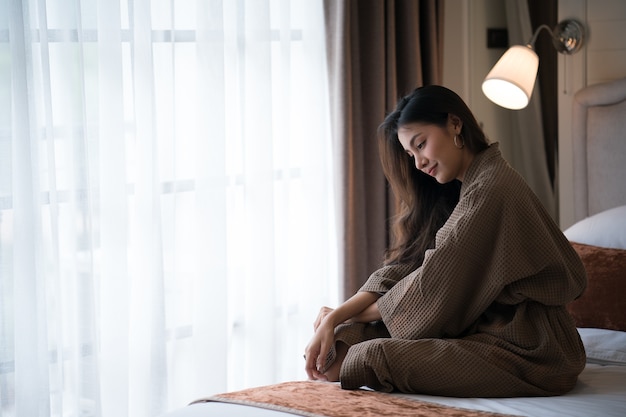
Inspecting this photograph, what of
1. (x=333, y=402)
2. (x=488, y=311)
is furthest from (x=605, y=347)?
(x=333, y=402)

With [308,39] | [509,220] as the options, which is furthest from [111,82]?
[509,220]

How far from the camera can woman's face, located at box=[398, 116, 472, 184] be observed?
2139 millimetres

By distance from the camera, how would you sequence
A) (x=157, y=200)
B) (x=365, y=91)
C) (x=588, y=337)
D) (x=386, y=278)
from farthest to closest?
1. (x=365, y=91)
2. (x=157, y=200)
3. (x=588, y=337)
4. (x=386, y=278)

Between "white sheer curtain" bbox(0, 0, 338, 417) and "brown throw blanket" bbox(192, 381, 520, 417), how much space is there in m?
0.68

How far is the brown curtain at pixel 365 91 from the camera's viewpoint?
124 inches

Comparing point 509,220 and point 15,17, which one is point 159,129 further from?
point 509,220

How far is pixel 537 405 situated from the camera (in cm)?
182

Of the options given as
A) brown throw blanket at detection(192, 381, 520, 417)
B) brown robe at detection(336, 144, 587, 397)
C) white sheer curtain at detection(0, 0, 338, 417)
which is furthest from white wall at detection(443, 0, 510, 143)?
brown throw blanket at detection(192, 381, 520, 417)

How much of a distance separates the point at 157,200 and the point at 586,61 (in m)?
1.88

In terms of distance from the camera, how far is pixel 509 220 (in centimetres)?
196

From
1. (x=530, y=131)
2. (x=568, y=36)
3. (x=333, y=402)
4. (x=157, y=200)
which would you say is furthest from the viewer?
(x=530, y=131)

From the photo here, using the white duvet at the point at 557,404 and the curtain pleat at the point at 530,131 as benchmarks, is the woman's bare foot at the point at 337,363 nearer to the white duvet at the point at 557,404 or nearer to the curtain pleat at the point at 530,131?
the white duvet at the point at 557,404

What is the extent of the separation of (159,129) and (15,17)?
0.58 meters

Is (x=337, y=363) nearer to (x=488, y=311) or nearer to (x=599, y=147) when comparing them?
(x=488, y=311)
